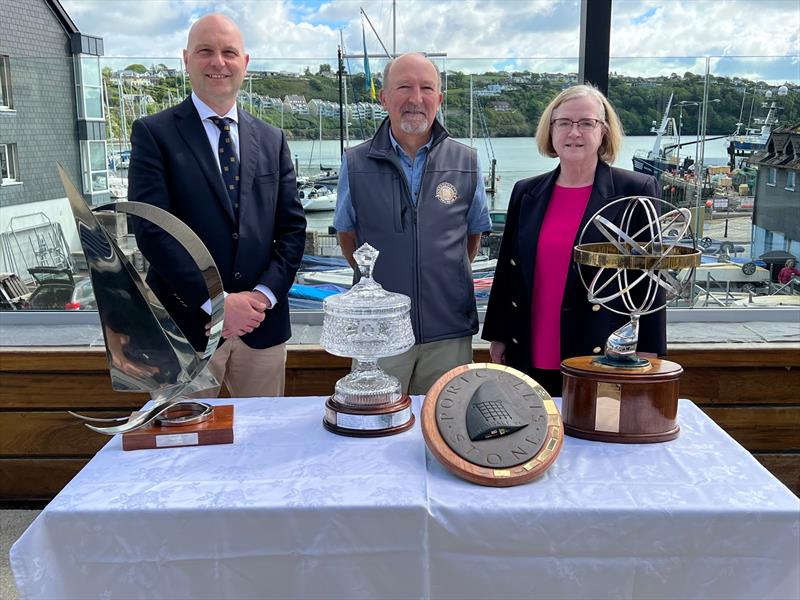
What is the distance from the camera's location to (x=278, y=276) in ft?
7.53

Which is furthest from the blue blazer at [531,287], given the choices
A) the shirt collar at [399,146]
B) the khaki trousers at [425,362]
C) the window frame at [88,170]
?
the window frame at [88,170]

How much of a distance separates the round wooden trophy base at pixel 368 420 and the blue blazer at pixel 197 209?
688mm

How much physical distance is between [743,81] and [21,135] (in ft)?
10.4

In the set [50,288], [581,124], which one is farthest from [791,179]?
[50,288]

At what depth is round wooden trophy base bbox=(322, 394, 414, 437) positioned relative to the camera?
1.70 m

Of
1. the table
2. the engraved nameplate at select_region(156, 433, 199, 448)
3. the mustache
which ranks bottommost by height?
the table

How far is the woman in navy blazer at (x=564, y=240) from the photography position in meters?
2.10

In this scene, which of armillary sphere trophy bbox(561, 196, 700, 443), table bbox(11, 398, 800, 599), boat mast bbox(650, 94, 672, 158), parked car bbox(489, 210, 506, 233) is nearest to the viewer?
table bbox(11, 398, 800, 599)

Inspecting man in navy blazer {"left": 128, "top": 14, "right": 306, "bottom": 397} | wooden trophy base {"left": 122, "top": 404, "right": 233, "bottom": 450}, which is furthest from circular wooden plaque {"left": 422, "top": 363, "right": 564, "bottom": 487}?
man in navy blazer {"left": 128, "top": 14, "right": 306, "bottom": 397}

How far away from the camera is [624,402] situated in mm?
1646

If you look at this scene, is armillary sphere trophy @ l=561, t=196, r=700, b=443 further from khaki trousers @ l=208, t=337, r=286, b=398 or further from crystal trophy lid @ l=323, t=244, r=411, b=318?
khaki trousers @ l=208, t=337, r=286, b=398

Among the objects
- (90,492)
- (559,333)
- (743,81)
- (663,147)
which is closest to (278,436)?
(90,492)

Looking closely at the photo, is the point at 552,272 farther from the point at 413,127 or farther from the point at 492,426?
the point at 492,426

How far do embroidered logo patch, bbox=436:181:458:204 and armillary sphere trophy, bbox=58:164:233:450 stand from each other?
927mm
